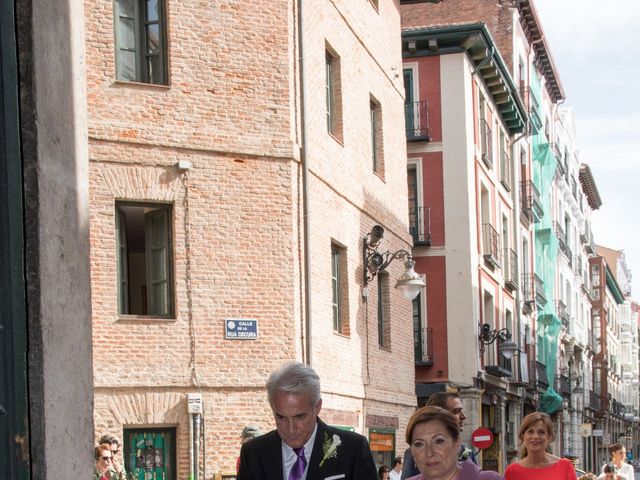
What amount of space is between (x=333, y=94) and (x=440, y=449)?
1585 centimetres

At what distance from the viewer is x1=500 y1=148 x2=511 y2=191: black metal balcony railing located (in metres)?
38.7

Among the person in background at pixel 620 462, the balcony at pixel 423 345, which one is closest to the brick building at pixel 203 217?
the person in background at pixel 620 462

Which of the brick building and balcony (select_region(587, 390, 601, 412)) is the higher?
the brick building

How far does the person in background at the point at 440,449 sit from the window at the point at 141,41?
12.1 meters

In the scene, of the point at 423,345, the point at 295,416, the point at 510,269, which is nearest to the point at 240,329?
the point at 295,416

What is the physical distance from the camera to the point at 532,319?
44.9 meters

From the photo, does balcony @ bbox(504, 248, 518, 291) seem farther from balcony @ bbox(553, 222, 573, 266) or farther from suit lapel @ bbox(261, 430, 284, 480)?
suit lapel @ bbox(261, 430, 284, 480)

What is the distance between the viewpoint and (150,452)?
17.2 metres

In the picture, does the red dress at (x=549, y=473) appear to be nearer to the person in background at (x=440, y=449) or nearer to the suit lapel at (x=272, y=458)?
the person in background at (x=440, y=449)

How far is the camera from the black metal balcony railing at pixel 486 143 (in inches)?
1374

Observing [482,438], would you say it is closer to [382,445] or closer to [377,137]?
[382,445]

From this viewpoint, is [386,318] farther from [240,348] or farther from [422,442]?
[422,442]

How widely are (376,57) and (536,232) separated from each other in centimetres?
2390

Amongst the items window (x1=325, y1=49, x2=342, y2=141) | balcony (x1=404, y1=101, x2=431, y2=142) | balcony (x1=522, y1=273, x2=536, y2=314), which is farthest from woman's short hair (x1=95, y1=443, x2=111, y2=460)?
balcony (x1=522, y1=273, x2=536, y2=314)
